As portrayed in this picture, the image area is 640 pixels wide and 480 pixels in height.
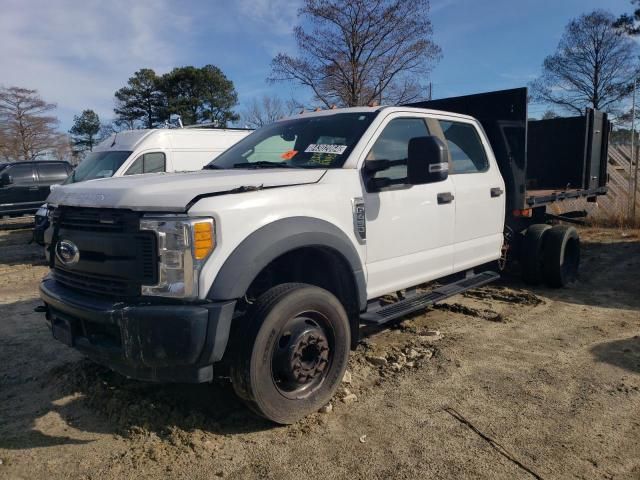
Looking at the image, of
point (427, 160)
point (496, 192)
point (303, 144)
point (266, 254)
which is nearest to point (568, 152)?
point (496, 192)

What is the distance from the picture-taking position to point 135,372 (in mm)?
2865

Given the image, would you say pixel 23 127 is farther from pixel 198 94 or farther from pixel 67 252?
pixel 67 252

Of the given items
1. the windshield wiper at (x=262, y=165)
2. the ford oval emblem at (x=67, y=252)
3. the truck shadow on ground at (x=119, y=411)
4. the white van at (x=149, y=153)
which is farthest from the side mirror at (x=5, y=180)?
the ford oval emblem at (x=67, y=252)

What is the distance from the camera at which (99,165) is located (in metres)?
9.34

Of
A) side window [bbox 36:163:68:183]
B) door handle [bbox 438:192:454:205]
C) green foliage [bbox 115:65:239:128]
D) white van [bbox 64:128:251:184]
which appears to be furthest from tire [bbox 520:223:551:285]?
green foliage [bbox 115:65:239:128]

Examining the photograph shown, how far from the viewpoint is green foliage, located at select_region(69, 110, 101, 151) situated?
52094 mm

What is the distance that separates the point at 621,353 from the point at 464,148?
225 cm

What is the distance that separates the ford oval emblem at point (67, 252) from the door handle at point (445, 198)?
9.25 feet

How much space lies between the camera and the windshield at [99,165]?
9.01 metres

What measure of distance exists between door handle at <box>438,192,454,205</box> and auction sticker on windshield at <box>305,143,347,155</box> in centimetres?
105

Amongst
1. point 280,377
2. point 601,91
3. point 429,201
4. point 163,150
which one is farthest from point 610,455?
point 601,91

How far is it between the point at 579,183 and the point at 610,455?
5.11 metres

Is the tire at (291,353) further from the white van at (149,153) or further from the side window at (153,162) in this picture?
the side window at (153,162)

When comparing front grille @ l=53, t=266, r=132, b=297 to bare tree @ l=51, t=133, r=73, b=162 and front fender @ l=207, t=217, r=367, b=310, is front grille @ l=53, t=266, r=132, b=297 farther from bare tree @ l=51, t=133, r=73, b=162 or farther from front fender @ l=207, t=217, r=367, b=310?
bare tree @ l=51, t=133, r=73, b=162
